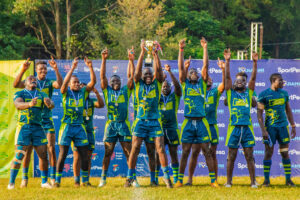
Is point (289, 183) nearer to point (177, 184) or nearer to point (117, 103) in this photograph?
point (177, 184)

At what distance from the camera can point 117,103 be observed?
11.6 metres

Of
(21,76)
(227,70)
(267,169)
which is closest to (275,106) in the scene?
(267,169)

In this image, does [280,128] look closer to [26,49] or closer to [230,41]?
[26,49]

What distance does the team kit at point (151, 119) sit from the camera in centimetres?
1108

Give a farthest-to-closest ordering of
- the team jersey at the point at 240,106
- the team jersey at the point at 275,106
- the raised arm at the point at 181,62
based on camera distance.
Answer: the team jersey at the point at 275,106 < the team jersey at the point at 240,106 < the raised arm at the point at 181,62

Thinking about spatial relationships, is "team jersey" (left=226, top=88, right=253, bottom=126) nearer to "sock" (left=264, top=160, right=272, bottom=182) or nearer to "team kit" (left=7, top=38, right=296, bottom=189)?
"team kit" (left=7, top=38, right=296, bottom=189)

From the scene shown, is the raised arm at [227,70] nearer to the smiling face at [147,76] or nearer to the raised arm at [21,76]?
the smiling face at [147,76]

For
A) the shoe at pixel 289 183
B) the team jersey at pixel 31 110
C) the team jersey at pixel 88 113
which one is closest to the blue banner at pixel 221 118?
the team jersey at pixel 88 113

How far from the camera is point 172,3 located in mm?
45625

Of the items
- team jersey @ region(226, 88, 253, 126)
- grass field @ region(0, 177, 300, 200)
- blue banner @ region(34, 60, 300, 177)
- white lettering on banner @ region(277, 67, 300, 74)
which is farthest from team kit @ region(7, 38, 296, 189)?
white lettering on banner @ region(277, 67, 300, 74)

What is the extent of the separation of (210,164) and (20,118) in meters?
4.01

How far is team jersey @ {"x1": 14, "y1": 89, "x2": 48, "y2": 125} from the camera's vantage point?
11.1 m

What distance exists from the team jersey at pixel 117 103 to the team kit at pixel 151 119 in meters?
0.02

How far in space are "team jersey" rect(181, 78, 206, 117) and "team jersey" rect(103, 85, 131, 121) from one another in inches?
50.5
